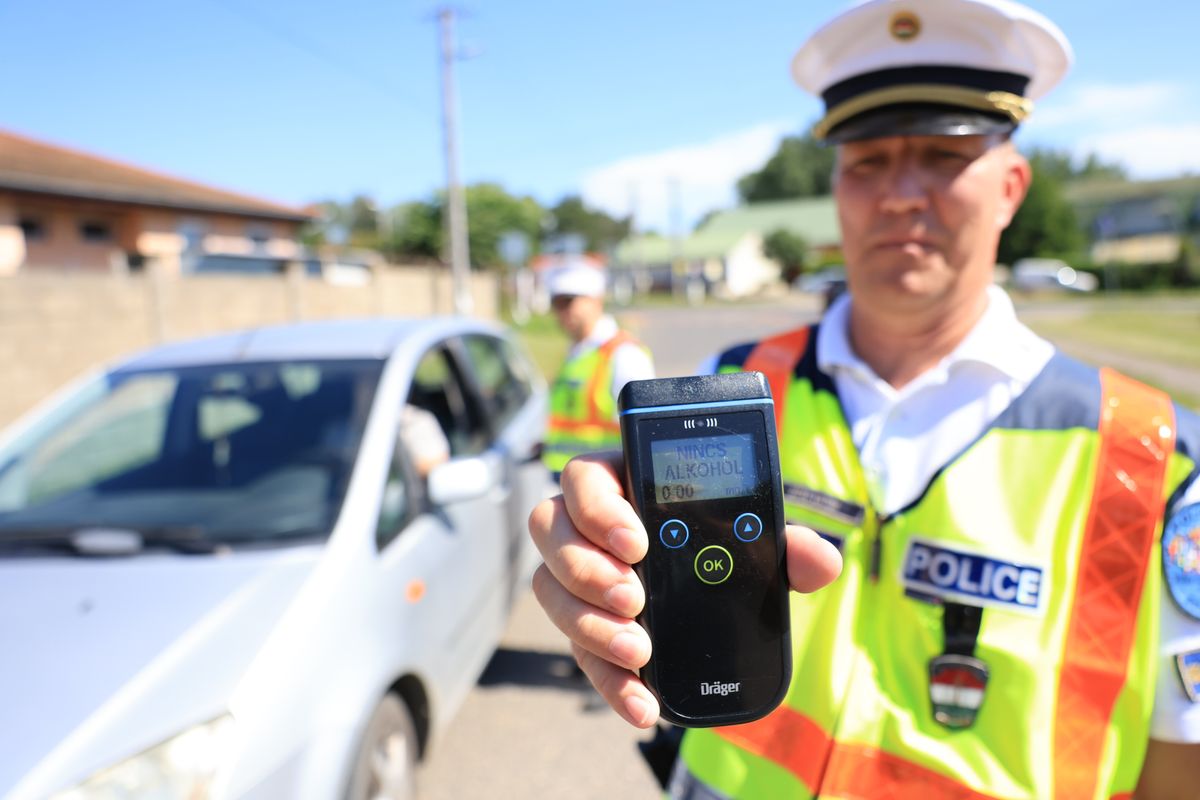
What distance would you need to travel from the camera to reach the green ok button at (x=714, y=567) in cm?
100

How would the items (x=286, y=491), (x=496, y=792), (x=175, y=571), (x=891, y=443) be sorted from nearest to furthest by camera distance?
(x=891, y=443) < (x=175, y=571) < (x=286, y=491) < (x=496, y=792)

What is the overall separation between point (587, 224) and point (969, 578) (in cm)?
9018

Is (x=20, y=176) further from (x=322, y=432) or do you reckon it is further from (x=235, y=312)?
(x=322, y=432)

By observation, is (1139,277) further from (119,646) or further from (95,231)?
(119,646)

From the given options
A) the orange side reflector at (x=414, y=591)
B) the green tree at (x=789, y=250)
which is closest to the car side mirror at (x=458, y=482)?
the orange side reflector at (x=414, y=591)

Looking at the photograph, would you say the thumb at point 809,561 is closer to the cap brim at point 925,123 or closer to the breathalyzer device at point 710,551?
the breathalyzer device at point 710,551

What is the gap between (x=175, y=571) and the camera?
2299 millimetres

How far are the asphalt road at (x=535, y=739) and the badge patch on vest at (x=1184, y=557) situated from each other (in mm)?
1464

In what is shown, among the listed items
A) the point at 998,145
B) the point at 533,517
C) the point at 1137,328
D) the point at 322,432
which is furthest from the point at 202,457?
the point at 1137,328

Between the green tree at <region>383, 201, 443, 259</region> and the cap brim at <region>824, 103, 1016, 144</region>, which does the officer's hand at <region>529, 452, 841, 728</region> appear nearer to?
the cap brim at <region>824, 103, 1016, 144</region>

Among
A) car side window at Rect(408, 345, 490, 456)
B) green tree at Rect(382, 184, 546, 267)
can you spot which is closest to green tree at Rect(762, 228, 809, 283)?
green tree at Rect(382, 184, 546, 267)

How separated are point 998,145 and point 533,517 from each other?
3.37ft

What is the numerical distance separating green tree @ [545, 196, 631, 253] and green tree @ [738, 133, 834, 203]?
16180 mm

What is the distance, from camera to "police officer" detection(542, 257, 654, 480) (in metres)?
4.02
